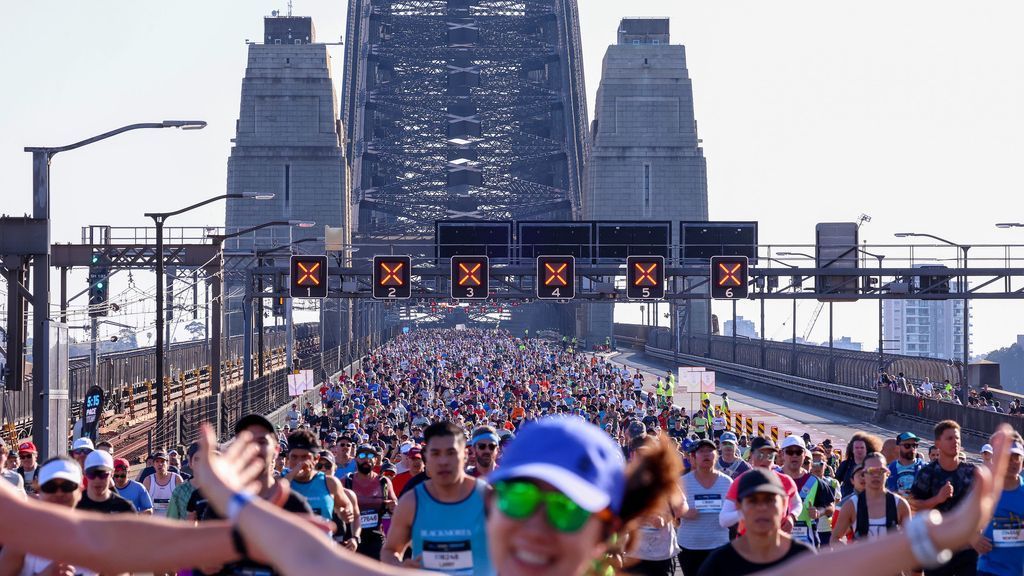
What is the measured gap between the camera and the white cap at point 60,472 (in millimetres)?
6836

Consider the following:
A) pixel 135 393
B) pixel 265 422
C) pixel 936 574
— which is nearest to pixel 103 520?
pixel 265 422

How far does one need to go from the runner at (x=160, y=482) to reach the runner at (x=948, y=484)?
7.97 metres

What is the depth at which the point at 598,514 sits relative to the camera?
2379mm

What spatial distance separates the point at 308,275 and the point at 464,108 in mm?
115041

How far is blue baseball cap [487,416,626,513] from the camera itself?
2320 mm

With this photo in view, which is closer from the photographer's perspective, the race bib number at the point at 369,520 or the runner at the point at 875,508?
the runner at the point at 875,508

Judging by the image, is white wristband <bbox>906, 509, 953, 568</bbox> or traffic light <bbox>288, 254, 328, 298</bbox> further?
traffic light <bbox>288, 254, 328, 298</bbox>

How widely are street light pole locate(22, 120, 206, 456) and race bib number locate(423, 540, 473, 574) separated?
11.8 m

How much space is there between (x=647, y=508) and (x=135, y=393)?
48627 mm

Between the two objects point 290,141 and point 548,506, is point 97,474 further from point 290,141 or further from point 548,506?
point 290,141

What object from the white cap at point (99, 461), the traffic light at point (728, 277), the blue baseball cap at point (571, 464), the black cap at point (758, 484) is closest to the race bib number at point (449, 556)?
the black cap at point (758, 484)

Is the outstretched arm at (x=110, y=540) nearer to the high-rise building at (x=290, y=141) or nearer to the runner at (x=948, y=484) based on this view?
the runner at (x=948, y=484)

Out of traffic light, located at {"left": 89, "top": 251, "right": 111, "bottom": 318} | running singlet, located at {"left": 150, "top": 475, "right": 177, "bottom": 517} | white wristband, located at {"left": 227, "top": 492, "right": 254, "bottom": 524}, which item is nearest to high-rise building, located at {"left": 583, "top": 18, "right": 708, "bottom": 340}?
traffic light, located at {"left": 89, "top": 251, "right": 111, "bottom": 318}

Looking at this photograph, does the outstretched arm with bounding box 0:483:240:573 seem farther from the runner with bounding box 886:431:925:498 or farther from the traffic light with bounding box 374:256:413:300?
the traffic light with bounding box 374:256:413:300
